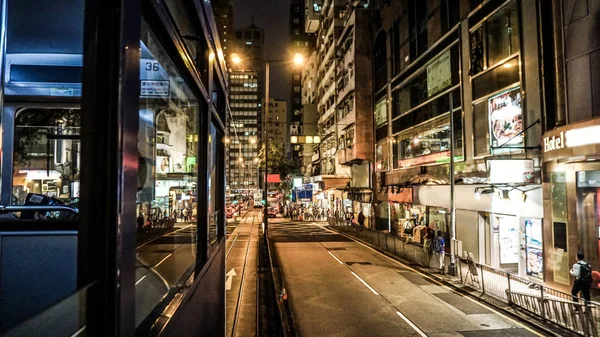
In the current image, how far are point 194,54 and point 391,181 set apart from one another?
2928 cm

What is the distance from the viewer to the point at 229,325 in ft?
34.6

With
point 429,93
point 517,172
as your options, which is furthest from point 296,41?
point 517,172

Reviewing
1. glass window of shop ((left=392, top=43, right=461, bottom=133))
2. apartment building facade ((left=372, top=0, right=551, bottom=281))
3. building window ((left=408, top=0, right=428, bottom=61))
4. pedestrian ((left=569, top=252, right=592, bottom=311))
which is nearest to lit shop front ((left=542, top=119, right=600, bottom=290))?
apartment building facade ((left=372, top=0, right=551, bottom=281))

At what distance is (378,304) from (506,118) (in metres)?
10.0

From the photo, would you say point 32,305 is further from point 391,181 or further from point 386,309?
point 391,181

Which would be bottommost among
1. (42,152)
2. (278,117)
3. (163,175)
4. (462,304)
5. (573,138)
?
(462,304)

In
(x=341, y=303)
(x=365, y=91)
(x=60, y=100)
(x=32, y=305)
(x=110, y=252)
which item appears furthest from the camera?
(x=365, y=91)

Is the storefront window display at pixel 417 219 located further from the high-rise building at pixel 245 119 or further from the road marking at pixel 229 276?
the high-rise building at pixel 245 119

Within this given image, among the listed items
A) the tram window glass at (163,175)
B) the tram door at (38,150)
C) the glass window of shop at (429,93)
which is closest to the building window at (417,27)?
the glass window of shop at (429,93)

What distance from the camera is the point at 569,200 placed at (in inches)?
512

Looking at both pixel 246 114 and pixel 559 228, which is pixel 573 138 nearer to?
pixel 559 228

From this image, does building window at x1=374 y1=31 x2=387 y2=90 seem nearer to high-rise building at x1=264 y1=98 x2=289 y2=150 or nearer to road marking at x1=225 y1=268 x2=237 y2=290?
road marking at x1=225 y1=268 x2=237 y2=290

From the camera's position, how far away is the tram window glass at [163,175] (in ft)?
8.56

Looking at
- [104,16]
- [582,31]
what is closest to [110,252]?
[104,16]
